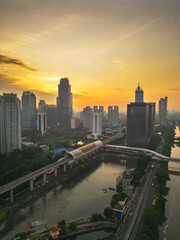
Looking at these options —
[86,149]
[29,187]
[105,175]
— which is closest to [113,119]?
[86,149]

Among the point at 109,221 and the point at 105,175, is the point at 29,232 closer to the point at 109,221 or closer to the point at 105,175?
the point at 109,221

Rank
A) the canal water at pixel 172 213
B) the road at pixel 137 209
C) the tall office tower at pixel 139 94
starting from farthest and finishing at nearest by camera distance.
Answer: the tall office tower at pixel 139 94 < the canal water at pixel 172 213 < the road at pixel 137 209

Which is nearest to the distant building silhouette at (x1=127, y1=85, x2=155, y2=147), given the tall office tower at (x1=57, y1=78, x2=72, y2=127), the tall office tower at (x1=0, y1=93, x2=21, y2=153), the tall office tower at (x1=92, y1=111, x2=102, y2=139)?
the tall office tower at (x1=92, y1=111, x2=102, y2=139)

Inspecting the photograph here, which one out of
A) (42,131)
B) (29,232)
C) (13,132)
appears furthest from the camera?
(42,131)

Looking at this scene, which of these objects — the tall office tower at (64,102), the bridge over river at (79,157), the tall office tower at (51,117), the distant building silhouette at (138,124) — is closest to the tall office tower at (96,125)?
the distant building silhouette at (138,124)

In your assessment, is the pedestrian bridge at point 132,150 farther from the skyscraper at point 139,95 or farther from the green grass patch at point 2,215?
the green grass patch at point 2,215

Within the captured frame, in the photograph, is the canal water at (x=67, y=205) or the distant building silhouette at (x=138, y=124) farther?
the distant building silhouette at (x=138, y=124)
